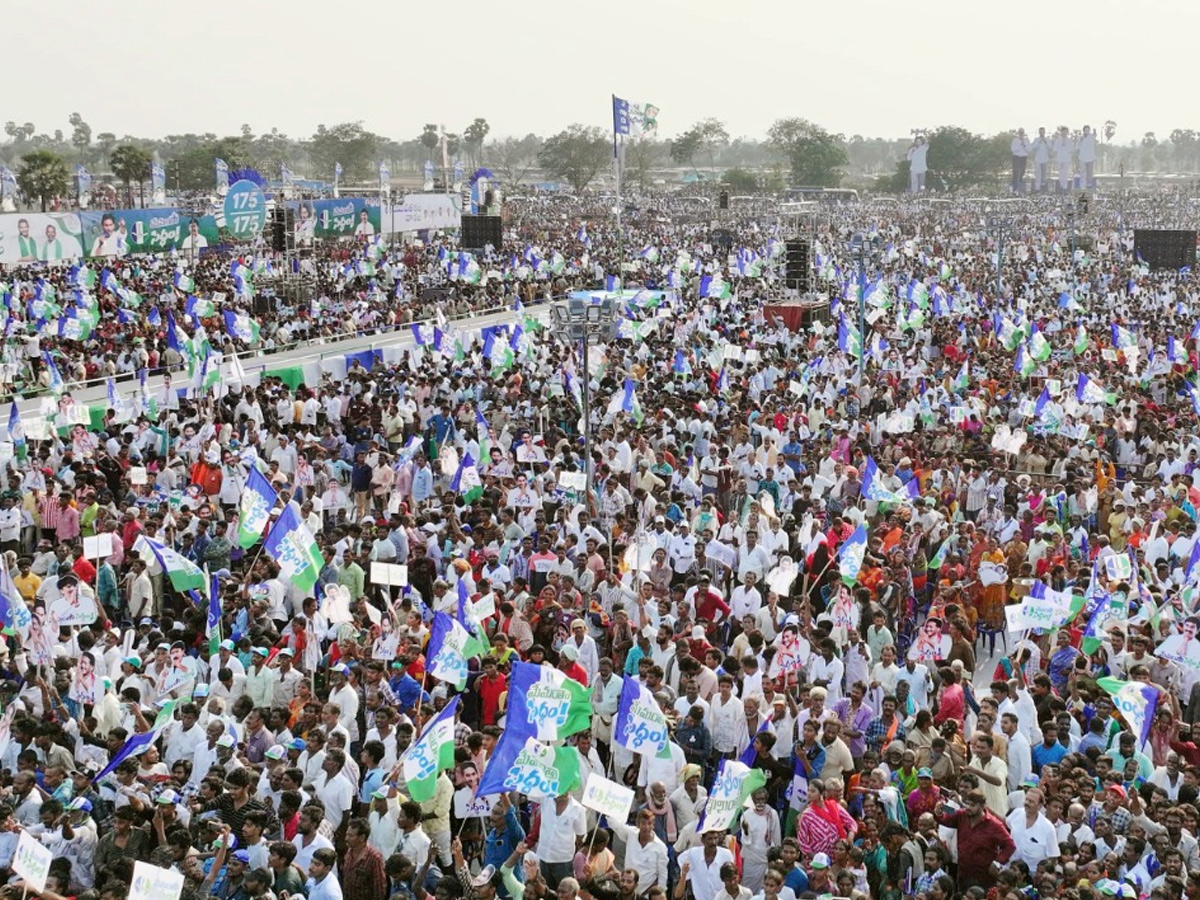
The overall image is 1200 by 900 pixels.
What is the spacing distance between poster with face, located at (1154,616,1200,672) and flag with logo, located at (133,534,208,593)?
320 inches

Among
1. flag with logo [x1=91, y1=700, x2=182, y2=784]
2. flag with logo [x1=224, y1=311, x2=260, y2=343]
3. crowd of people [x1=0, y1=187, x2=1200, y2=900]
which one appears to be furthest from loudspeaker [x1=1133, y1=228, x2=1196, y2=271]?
flag with logo [x1=91, y1=700, x2=182, y2=784]

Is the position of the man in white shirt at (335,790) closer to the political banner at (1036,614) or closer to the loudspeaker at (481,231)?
the political banner at (1036,614)

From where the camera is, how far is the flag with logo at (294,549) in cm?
1193

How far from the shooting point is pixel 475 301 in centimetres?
3991

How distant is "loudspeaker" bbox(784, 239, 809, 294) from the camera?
120 ft

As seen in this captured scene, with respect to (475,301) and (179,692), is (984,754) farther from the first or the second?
(475,301)

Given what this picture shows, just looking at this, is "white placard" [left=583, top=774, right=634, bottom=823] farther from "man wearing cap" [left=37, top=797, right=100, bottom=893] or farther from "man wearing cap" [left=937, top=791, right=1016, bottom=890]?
"man wearing cap" [left=37, top=797, right=100, bottom=893]

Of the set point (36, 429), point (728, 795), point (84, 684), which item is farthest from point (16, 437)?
point (728, 795)

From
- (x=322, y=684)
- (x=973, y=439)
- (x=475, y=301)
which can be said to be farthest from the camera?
(x=475, y=301)

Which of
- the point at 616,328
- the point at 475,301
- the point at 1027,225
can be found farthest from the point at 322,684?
the point at 1027,225

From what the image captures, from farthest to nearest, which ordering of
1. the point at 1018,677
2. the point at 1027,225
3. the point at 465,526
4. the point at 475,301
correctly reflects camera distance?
the point at 1027,225 → the point at 475,301 → the point at 465,526 → the point at 1018,677

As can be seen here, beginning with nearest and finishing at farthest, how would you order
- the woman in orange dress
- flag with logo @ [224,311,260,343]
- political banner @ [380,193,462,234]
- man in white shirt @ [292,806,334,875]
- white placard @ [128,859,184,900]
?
white placard @ [128,859,184,900]
man in white shirt @ [292,806,334,875]
the woman in orange dress
flag with logo @ [224,311,260,343]
political banner @ [380,193,462,234]

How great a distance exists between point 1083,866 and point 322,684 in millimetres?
6010

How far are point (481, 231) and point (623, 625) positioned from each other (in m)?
37.0
